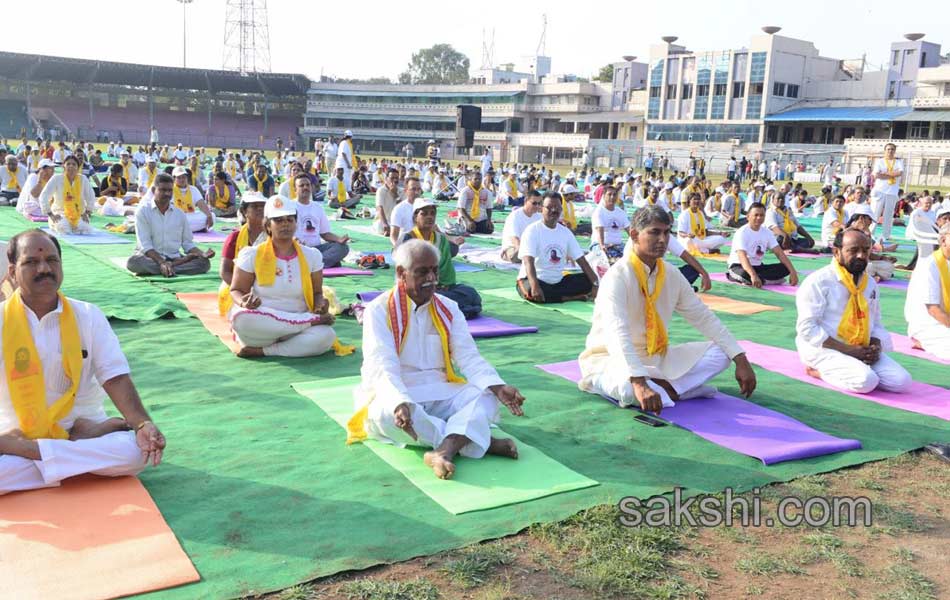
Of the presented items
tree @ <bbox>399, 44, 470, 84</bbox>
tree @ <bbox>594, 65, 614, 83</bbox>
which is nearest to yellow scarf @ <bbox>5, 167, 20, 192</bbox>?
tree @ <bbox>594, 65, 614, 83</bbox>

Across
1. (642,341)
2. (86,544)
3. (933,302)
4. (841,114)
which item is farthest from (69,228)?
(841,114)

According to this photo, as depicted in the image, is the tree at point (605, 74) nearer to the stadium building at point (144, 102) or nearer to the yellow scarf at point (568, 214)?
the stadium building at point (144, 102)

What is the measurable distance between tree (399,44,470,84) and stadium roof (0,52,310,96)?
24560 mm

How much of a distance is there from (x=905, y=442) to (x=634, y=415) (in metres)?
1.31

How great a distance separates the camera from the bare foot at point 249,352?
5.05m

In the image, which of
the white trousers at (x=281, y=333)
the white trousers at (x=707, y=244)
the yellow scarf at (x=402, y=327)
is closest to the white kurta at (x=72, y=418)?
the yellow scarf at (x=402, y=327)

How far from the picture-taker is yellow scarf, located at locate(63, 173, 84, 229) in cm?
1013

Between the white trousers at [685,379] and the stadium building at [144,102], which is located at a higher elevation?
the stadium building at [144,102]

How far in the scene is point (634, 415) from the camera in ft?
13.6

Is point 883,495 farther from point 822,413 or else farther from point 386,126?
point 386,126

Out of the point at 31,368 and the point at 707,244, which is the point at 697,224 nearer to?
the point at 707,244

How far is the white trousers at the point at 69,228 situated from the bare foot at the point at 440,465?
341 inches

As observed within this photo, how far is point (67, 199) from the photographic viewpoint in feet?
33.5

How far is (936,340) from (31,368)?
561cm
